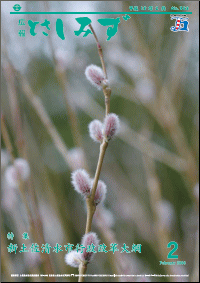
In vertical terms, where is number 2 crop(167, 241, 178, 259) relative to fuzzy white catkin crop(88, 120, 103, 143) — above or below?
below

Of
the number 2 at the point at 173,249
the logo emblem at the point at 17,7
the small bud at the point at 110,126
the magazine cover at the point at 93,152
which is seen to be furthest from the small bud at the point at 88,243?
the logo emblem at the point at 17,7

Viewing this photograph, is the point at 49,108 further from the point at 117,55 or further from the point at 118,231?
the point at 118,231

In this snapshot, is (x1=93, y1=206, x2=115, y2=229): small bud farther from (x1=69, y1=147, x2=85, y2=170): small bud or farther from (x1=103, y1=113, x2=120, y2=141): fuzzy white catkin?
(x1=103, y1=113, x2=120, y2=141): fuzzy white catkin

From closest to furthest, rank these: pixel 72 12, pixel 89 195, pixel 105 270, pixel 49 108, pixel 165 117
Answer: pixel 89 195 < pixel 72 12 < pixel 105 270 < pixel 165 117 < pixel 49 108

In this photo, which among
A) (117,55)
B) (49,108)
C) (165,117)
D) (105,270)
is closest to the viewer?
(105,270)

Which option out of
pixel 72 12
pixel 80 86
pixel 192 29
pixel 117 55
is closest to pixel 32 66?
pixel 80 86

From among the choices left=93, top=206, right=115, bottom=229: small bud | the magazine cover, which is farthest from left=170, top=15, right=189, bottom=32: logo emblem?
left=93, top=206, right=115, bottom=229: small bud

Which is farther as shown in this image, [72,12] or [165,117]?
[165,117]

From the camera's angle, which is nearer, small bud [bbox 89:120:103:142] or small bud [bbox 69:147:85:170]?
small bud [bbox 89:120:103:142]

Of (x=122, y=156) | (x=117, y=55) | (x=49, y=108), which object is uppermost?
(x=117, y=55)
